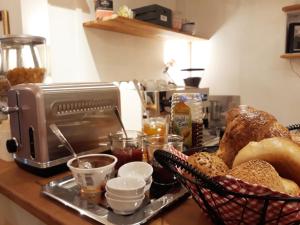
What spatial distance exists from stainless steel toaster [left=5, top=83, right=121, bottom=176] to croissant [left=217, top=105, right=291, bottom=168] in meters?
0.42

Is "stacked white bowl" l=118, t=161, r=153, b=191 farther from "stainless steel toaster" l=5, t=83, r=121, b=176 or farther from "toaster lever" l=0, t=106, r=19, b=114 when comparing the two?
"toaster lever" l=0, t=106, r=19, b=114

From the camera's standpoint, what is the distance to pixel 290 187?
0.37 m

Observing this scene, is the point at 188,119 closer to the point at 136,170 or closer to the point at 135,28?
the point at 136,170

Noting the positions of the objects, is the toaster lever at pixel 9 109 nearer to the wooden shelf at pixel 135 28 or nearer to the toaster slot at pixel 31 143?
the toaster slot at pixel 31 143

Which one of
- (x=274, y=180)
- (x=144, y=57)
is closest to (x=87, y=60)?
(x=144, y=57)

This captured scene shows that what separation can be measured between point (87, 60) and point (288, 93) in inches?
54.0

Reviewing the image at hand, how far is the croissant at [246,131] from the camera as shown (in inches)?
19.3

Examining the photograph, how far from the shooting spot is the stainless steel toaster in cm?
64

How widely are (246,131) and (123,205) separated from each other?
0.28 m

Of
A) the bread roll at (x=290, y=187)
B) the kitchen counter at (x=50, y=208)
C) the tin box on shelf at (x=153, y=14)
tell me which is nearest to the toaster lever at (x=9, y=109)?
the kitchen counter at (x=50, y=208)

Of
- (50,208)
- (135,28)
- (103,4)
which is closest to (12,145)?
(50,208)

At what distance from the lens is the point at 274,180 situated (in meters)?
0.35

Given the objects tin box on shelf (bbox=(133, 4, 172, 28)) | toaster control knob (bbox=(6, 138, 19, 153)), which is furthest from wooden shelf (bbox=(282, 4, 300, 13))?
toaster control knob (bbox=(6, 138, 19, 153))

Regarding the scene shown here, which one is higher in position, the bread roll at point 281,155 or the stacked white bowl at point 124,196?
the bread roll at point 281,155
